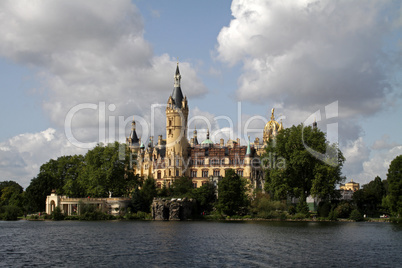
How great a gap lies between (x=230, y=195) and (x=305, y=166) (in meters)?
12.3

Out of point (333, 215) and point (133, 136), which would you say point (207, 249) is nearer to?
point (333, 215)

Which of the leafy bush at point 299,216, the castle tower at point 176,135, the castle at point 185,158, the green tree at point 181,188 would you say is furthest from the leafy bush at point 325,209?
the castle tower at point 176,135

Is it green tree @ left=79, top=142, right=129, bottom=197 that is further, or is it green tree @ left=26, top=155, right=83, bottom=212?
green tree @ left=26, top=155, right=83, bottom=212

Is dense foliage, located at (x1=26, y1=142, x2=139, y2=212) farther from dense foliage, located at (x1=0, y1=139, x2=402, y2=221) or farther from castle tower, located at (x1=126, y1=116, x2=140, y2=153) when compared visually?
castle tower, located at (x1=126, y1=116, x2=140, y2=153)

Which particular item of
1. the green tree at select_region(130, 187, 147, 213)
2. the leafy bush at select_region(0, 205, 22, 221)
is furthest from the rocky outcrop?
the leafy bush at select_region(0, 205, 22, 221)

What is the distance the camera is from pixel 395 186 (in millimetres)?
64438

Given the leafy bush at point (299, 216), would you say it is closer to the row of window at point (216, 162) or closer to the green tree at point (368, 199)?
the green tree at point (368, 199)

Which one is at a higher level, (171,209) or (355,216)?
(171,209)

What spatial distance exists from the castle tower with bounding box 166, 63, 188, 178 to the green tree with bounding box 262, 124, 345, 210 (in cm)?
3587

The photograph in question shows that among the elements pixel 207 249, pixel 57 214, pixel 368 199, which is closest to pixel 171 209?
pixel 57 214

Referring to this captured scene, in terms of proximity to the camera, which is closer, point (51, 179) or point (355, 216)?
point (355, 216)

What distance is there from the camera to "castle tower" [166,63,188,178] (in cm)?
11281

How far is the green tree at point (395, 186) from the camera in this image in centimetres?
6462

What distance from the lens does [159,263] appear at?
108 feet
